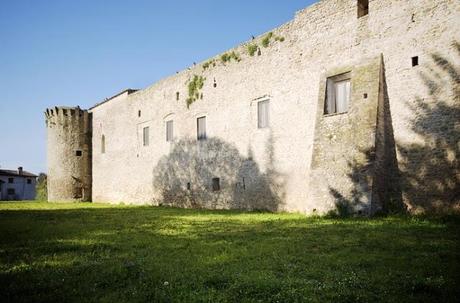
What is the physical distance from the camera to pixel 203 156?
17047 millimetres

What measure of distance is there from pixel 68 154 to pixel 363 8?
23.4 meters

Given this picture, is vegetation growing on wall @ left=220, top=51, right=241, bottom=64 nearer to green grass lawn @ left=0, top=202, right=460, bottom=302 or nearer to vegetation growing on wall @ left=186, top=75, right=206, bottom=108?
vegetation growing on wall @ left=186, top=75, right=206, bottom=108

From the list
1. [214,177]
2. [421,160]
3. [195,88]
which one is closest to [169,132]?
[195,88]

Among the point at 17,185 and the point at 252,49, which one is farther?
the point at 17,185

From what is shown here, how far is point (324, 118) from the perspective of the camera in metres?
11.4

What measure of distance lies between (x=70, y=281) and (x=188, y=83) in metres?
14.8

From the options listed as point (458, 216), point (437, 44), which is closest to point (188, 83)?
point (437, 44)

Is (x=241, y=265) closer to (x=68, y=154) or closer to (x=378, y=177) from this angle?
(x=378, y=177)

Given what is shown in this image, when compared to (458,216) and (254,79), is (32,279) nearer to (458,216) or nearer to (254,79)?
(458,216)

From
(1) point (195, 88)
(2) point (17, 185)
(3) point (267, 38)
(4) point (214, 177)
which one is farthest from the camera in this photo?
(2) point (17, 185)

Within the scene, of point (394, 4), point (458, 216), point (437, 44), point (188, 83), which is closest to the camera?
point (458, 216)

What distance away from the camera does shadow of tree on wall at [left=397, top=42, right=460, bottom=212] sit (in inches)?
339

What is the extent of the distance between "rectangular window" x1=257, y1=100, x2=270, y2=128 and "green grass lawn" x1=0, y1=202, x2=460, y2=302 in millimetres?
6503

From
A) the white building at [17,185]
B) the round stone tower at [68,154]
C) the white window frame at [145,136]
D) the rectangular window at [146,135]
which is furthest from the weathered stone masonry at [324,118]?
the white building at [17,185]
